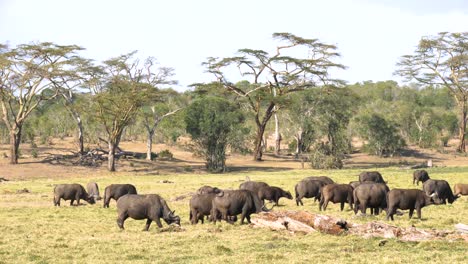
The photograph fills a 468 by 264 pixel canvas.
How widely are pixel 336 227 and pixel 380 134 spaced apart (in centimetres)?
5294

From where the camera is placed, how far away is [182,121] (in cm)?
5962

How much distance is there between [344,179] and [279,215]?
2275 cm

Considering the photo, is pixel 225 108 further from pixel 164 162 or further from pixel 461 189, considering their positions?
pixel 461 189

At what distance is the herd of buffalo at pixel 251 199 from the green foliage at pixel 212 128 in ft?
99.2

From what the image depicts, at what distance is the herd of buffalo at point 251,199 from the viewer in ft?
63.6

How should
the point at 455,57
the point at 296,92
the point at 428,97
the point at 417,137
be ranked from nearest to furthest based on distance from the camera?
the point at 296,92 < the point at 455,57 < the point at 417,137 < the point at 428,97

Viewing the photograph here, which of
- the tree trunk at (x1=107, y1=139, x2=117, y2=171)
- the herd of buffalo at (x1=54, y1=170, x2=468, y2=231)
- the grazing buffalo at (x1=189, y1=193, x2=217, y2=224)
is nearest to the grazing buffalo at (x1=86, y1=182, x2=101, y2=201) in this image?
the herd of buffalo at (x1=54, y1=170, x2=468, y2=231)

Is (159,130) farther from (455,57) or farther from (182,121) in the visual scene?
(455,57)

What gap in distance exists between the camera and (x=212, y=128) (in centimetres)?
5844

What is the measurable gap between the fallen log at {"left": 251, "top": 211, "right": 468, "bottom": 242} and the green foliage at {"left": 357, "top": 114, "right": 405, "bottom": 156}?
51466 mm

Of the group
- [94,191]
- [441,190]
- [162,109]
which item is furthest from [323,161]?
[441,190]

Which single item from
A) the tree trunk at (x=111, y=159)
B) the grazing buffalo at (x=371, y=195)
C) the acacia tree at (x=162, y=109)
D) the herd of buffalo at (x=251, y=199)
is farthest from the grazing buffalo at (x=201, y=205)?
the acacia tree at (x=162, y=109)

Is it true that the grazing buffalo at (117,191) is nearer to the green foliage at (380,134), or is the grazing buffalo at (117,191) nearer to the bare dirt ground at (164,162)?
the bare dirt ground at (164,162)

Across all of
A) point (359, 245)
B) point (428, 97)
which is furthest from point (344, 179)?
point (428, 97)
